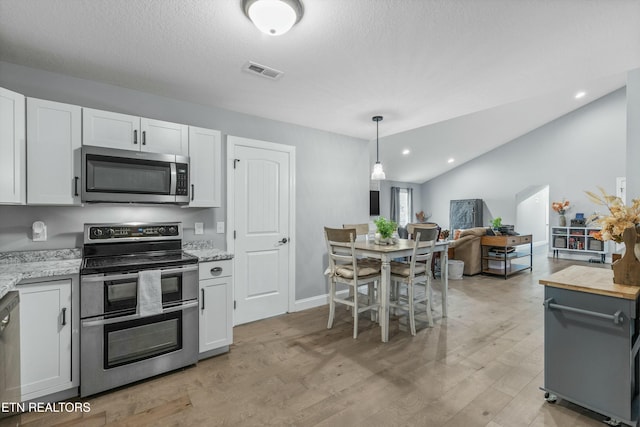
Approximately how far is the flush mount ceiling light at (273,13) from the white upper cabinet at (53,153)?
1.65 metres

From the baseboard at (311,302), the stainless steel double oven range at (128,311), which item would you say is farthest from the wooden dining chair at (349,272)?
the stainless steel double oven range at (128,311)

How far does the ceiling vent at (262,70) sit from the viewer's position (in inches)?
97.3

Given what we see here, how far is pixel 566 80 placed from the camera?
2.78 metres

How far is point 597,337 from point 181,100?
3872mm

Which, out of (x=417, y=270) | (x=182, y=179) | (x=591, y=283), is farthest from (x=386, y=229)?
(x=182, y=179)

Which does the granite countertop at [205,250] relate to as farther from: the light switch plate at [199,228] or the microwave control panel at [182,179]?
the microwave control panel at [182,179]

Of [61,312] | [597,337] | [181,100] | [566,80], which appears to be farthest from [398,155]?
[61,312]

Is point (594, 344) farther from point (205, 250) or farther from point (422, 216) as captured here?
point (422, 216)

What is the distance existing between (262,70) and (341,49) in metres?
0.71

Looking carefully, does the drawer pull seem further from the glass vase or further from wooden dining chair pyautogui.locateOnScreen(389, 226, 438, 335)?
the glass vase

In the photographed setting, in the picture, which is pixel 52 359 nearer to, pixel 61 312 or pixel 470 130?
pixel 61 312

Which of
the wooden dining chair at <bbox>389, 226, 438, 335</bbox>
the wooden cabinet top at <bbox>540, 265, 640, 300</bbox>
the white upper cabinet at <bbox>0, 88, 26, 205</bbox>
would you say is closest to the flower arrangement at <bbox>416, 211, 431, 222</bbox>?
the wooden dining chair at <bbox>389, 226, 438, 335</bbox>

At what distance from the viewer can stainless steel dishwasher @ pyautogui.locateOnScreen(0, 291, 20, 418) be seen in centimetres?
153

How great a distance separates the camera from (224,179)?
342 cm
